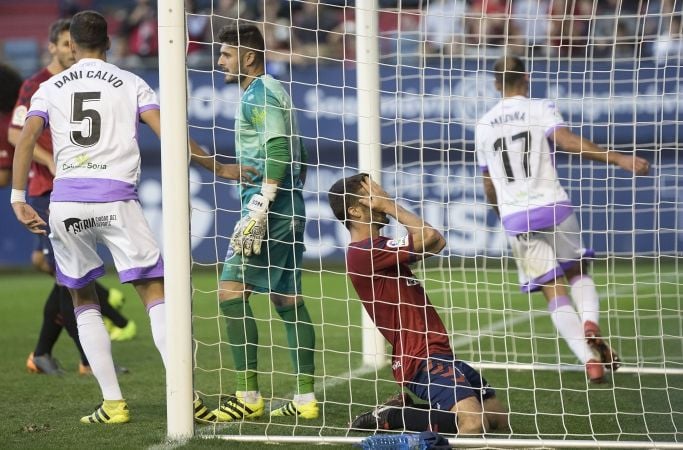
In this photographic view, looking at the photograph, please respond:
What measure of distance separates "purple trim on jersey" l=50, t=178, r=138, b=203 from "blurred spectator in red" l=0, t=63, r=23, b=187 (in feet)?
7.81

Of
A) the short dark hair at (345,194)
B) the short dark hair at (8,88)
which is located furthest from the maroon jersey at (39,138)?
the short dark hair at (345,194)

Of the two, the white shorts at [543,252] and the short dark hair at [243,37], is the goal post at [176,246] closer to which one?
the short dark hair at [243,37]

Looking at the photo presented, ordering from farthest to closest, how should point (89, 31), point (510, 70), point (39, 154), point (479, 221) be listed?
point (479, 221) < point (39, 154) < point (510, 70) < point (89, 31)

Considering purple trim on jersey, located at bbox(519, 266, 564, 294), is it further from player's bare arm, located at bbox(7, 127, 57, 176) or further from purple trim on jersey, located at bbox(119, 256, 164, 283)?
player's bare arm, located at bbox(7, 127, 57, 176)

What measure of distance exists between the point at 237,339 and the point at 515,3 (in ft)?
38.1

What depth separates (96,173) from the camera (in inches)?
232

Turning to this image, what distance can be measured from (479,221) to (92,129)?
8.80m

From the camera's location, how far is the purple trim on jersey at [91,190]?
586 centimetres

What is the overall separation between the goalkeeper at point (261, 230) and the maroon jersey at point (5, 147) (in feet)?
8.02

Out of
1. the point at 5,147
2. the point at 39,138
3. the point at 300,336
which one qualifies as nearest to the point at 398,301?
the point at 300,336

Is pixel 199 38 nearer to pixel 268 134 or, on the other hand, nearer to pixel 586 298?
pixel 586 298

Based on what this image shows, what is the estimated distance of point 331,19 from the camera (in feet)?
58.9

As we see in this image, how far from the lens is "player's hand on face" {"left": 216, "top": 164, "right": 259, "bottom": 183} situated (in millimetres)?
6033

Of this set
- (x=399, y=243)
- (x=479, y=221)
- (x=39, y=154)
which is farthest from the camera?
(x=479, y=221)
